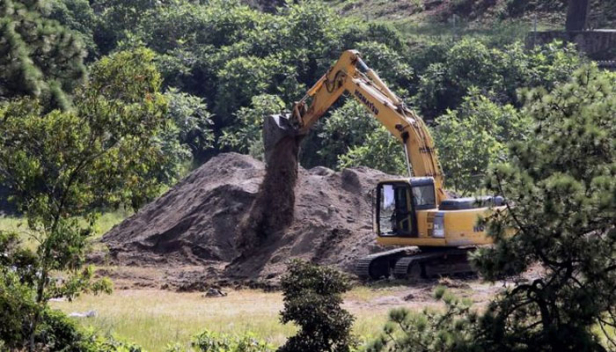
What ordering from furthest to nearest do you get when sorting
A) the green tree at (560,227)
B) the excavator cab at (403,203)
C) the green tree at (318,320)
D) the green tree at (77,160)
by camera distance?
the excavator cab at (403,203)
the green tree at (318,320)
the green tree at (77,160)
the green tree at (560,227)

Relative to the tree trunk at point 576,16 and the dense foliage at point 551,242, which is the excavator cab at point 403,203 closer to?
the dense foliage at point 551,242

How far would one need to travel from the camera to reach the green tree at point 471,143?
1513 inches

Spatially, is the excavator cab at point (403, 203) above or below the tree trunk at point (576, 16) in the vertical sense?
below

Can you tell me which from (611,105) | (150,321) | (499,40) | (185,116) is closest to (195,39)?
(185,116)

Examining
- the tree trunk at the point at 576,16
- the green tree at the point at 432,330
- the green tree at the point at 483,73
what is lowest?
the green tree at the point at 432,330

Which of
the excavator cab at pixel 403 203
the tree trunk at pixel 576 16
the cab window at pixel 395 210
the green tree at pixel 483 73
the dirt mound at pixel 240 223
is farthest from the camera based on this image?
the tree trunk at pixel 576 16

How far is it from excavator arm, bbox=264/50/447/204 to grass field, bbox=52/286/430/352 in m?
3.27

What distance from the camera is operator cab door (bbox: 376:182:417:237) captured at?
27.2 m

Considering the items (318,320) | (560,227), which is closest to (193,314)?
(318,320)

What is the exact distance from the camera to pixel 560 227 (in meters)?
11.8

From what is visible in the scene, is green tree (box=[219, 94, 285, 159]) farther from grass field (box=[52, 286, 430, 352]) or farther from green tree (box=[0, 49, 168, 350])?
green tree (box=[0, 49, 168, 350])

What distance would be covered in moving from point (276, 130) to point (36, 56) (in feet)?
33.9

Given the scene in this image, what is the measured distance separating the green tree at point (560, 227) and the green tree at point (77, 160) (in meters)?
5.00

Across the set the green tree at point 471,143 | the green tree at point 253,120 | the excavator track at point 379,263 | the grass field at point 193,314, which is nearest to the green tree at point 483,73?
the green tree at point 471,143
